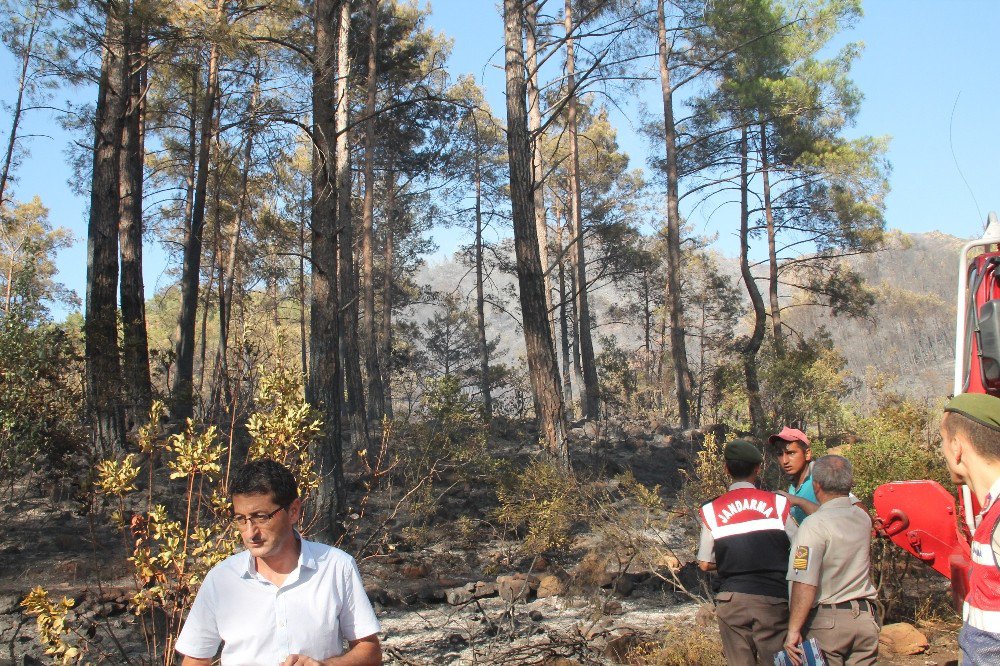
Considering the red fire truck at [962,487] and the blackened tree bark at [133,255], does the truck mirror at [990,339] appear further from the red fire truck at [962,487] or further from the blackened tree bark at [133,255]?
the blackened tree bark at [133,255]

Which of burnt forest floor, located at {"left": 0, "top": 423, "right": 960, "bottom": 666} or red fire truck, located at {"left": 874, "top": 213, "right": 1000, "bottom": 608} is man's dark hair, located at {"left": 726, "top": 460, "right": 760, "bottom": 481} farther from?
burnt forest floor, located at {"left": 0, "top": 423, "right": 960, "bottom": 666}

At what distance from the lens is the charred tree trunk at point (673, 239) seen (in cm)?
2017

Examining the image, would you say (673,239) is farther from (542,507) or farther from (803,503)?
(803,503)

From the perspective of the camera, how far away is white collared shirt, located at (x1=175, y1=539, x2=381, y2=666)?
2.39 meters

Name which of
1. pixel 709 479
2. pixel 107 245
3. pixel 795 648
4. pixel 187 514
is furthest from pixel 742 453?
pixel 107 245

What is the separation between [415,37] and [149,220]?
1043 cm

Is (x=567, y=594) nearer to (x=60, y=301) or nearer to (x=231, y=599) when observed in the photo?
(x=231, y=599)

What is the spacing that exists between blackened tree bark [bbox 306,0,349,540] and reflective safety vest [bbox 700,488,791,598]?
15.7 feet

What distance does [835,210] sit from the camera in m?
21.5

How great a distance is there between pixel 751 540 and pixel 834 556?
1.17ft

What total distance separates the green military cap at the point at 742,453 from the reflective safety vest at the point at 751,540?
16 centimetres

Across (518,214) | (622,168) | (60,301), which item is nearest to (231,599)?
(518,214)

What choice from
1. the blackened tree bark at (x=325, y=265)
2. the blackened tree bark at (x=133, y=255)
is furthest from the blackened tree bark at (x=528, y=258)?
the blackened tree bark at (x=133, y=255)

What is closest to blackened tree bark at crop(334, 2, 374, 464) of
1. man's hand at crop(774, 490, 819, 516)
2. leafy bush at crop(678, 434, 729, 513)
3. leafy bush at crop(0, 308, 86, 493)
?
leafy bush at crop(0, 308, 86, 493)
